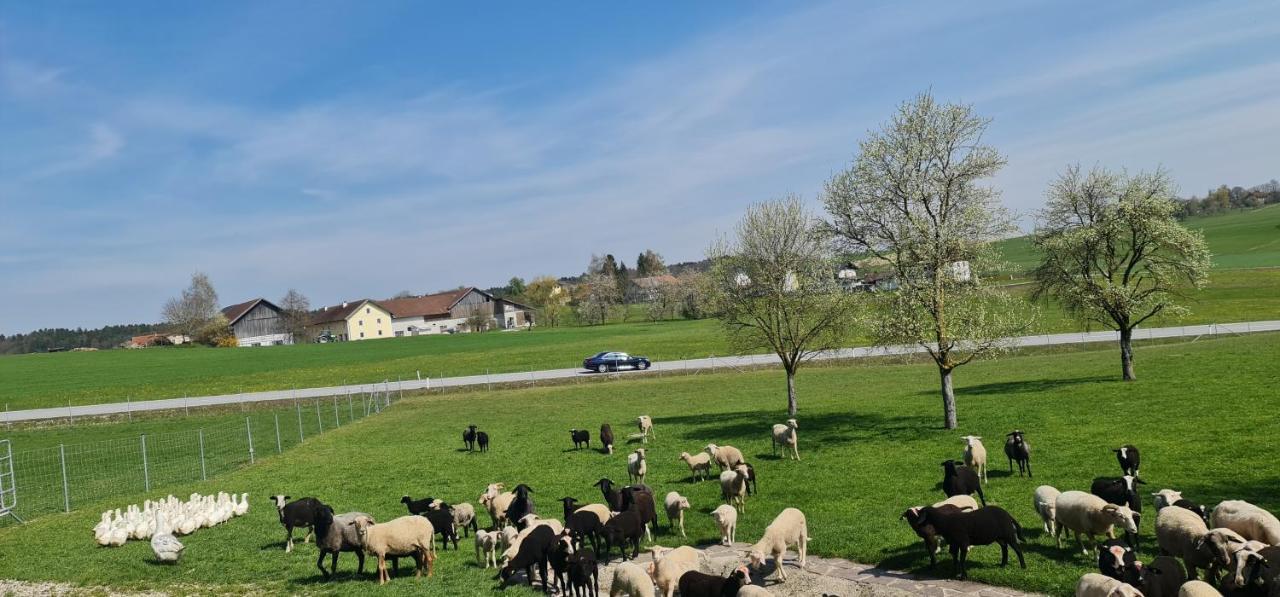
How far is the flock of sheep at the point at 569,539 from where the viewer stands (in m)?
11.7

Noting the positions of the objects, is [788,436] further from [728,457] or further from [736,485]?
[736,485]

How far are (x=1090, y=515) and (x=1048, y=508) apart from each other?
953mm

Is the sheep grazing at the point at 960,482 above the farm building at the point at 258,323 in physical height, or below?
below

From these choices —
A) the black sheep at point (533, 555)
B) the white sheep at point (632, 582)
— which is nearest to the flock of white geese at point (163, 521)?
the black sheep at point (533, 555)

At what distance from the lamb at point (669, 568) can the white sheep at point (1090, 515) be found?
254 inches

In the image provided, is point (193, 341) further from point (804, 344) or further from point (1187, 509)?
point (1187, 509)

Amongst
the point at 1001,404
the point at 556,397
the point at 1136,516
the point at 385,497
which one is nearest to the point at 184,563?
the point at 385,497

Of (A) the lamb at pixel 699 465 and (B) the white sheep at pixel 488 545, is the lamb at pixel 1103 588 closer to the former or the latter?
(B) the white sheep at pixel 488 545

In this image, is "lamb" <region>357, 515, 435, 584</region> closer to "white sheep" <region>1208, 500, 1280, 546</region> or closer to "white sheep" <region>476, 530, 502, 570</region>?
"white sheep" <region>476, 530, 502, 570</region>

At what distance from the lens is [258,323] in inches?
6142

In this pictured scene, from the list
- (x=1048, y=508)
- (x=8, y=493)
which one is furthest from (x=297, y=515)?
(x=8, y=493)

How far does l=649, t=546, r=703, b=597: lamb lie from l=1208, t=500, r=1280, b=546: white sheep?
26.7ft

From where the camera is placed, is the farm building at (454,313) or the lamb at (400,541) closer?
the lamb at (400,541)

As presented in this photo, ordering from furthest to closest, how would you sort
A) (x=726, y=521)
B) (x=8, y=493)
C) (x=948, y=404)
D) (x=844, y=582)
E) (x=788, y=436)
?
(x=948, y=404)
(x=8, y=493)
(x=788, y=436)
(x=726, y=521)
(x=844, y=582)
